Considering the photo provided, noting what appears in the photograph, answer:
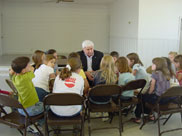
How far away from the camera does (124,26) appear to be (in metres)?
8.16

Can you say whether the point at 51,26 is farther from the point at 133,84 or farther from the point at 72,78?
the point at 72,78

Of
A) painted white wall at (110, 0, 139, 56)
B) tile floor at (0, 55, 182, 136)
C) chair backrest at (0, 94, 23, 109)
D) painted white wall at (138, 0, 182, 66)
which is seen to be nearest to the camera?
chair backrest at (0, 94, 23, 109)

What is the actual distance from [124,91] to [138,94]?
1.53 feet

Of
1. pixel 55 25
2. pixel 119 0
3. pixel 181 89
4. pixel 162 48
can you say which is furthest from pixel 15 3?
pixel 181 89

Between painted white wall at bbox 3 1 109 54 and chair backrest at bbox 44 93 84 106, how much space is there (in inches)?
329

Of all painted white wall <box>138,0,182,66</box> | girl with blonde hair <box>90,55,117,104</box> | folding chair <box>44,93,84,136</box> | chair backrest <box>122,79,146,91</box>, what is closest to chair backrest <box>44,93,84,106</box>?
folding chair <box>44,93,84,136</box>

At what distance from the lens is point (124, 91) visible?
286cm

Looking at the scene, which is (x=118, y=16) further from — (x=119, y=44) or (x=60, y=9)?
(x=60, y=9)

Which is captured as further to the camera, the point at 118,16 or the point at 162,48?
the point at 118,16

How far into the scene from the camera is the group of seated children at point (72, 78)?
2.35m

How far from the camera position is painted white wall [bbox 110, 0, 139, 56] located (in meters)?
7.00

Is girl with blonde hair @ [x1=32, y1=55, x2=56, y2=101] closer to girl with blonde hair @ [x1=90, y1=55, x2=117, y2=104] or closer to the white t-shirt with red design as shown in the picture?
the white t-shirt with red design

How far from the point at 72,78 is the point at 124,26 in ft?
20.5

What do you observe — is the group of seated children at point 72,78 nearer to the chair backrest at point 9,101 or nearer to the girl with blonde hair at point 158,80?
the girl with blonde hair at point 158,80
